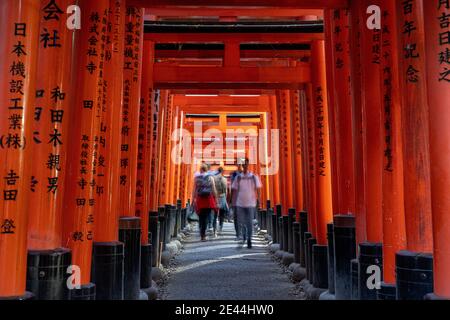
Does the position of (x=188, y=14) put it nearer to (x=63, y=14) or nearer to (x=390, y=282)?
(x=63, y=14)

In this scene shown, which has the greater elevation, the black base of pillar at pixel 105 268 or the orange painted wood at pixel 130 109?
the orange painted wood at pixel 130 109

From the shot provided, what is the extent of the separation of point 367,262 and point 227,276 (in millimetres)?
2877

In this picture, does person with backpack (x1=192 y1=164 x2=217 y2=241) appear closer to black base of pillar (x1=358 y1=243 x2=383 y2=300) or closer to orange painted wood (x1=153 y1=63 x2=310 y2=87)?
orange painted wood (x1=153 y1=63 x2=310 y2=87)

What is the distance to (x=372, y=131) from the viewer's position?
3297 mm

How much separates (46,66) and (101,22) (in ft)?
2.49

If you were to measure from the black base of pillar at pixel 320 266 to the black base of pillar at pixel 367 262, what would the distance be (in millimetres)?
1553

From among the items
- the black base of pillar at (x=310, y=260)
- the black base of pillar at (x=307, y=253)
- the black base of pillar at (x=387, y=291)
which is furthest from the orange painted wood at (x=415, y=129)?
the black base of pillar at (x=307, y=253)

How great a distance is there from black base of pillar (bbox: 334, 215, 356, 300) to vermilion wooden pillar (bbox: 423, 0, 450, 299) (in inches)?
69.1

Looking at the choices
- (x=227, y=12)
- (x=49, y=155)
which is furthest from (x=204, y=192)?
(x=49, y=155)

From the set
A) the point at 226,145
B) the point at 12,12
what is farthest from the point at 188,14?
the point at 226,145

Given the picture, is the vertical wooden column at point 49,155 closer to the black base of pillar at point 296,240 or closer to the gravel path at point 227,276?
the gravel path at point 227,276

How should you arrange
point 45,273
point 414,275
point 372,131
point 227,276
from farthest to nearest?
point 227,276, point 372,131, point 45,273, point 414,275

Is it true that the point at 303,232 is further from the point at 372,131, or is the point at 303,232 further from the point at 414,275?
the point at 414,275

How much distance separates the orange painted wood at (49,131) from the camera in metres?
2.61
